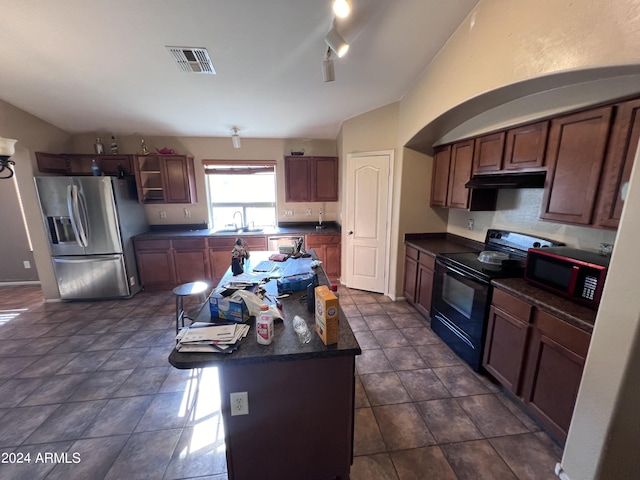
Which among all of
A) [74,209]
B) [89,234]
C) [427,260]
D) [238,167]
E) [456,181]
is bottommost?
[427,260]

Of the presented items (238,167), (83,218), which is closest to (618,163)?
(238,167)

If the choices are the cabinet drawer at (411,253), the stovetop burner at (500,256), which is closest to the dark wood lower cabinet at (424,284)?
the cabinet drawer at (411,253)

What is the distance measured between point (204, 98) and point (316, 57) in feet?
5.10

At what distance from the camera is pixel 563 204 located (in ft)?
5.90

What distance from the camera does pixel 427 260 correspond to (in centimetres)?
301

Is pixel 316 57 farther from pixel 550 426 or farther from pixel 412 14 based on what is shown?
pixel 550 426

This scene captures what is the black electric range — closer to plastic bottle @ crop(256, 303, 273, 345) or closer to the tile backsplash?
the tile backsplash

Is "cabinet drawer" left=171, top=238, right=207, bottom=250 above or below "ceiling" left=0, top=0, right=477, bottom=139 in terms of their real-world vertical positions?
below

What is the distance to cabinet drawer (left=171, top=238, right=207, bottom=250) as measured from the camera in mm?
4012

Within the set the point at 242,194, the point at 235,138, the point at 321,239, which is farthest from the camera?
the point at 242,194

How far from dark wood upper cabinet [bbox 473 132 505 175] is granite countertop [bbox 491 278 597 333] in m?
1.11

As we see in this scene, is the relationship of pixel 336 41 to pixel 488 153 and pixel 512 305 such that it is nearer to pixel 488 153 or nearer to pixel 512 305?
pixel 488 153

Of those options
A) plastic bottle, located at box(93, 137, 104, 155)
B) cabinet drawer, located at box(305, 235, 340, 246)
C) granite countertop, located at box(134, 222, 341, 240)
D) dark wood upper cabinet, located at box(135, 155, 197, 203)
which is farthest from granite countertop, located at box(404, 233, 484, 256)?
plastic bottle, located at box(93, 137, 104, 155)

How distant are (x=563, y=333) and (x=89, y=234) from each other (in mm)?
5101
